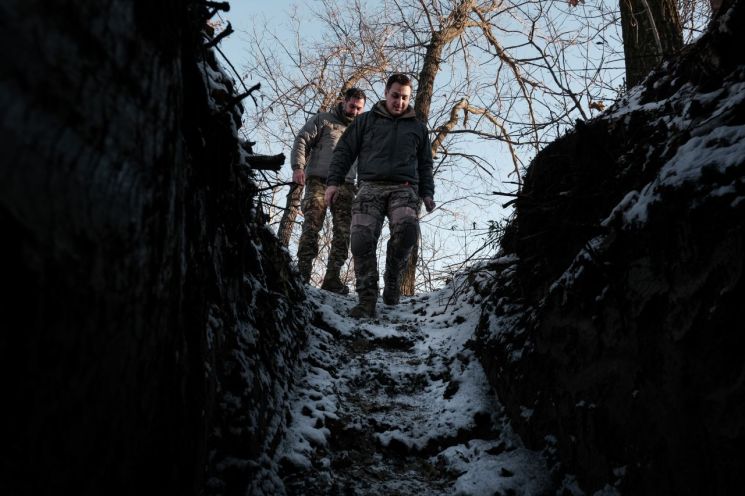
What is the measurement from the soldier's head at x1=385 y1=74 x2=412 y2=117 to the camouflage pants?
0.77m

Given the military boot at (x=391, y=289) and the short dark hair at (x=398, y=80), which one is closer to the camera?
the short dark hair at (x=398, y=80)

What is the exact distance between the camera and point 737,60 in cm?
181

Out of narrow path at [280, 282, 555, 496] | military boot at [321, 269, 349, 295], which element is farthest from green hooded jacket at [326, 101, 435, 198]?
narrow path at [280, 282, 555, 496]

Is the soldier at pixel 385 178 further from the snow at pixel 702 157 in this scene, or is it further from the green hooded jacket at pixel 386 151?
the snow at pixel 702 157

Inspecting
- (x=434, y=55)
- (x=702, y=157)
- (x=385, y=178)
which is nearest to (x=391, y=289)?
(x=385, y=178)

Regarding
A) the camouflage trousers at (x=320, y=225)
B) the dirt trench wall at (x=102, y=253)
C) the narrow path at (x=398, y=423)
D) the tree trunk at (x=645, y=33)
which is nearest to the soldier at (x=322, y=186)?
the camouflage trousers at (x=320, y=225)

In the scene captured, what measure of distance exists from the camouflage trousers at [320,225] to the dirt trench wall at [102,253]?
4.31 meters

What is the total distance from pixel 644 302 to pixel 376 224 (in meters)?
3.42

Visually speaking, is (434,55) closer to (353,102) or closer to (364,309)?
(353,102)

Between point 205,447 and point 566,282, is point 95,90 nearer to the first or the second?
point 205,447

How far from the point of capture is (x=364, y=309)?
4695 millimetres

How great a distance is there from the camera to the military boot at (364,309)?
15.2ft

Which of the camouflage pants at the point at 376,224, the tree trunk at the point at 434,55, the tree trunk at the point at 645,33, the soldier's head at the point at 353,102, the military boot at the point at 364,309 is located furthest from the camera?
the tree trunk at the point at 434,55

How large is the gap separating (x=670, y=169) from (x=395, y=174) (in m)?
3.38
